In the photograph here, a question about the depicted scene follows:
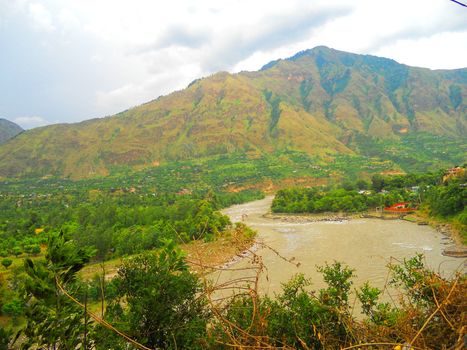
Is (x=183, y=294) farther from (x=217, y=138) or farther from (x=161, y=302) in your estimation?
(x=217, y=138)

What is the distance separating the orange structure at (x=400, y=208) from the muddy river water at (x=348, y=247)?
175 inches

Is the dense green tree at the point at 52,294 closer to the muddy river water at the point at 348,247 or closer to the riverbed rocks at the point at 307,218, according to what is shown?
the muddy river water at the point at 348,247

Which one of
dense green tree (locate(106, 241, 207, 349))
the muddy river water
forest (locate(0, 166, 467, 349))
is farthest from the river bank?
dense green tree (locate(106, 241, 207, 349))

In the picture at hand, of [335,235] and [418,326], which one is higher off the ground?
[418,326]

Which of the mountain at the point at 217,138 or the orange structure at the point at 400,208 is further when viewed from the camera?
the mountain at the point at 217,138

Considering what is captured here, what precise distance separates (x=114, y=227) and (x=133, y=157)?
112 m

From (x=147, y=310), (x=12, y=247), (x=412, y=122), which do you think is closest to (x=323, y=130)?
(x=412, y=122)

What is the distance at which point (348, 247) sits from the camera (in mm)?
32812

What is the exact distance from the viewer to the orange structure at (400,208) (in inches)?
1962

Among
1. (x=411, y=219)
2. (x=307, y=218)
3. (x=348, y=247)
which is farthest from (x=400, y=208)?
(x=348, y=247)

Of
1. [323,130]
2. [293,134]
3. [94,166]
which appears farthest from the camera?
[323,130]

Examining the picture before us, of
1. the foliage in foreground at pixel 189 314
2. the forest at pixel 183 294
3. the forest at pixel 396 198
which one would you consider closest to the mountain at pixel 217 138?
the forest at pixel 396 198

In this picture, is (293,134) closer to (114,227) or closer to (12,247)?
(114,227)

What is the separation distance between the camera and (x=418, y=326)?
3.51 metres
